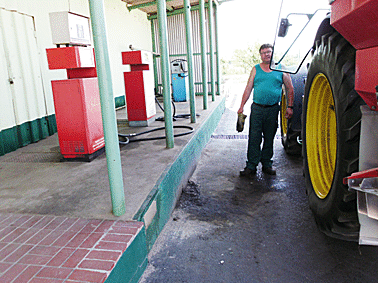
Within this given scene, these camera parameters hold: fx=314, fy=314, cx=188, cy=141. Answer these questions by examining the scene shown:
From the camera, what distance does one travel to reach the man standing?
4.25 m

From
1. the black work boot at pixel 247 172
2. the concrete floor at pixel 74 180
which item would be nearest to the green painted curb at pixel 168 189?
the concrete floor at pixel 74 180

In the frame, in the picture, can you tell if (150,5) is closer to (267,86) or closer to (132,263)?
(267,86)

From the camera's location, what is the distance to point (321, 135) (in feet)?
9.71

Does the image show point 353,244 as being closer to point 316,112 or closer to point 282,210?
→ point 282,210

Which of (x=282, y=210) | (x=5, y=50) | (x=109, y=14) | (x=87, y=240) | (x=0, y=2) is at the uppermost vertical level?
(x=109, y=14)

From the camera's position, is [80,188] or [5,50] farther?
[5,50]

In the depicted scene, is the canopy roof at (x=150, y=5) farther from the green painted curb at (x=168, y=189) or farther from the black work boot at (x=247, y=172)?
the black work boot at (x=247, y=172)

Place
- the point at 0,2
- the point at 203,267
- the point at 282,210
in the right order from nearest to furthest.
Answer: the point at 203,267, the point at 282,210, the point at 0,2

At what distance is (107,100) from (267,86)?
2.55 metres

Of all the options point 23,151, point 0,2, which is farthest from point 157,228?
point 0,2

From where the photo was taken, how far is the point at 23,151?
5.03 m

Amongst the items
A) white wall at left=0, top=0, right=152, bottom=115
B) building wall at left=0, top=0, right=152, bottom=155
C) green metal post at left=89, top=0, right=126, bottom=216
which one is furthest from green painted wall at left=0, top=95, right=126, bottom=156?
green metal post at left=89, top=0, right=126, bottom=216

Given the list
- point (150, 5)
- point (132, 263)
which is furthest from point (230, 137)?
point (150, 5)

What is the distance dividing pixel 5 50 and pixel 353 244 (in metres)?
5.45
